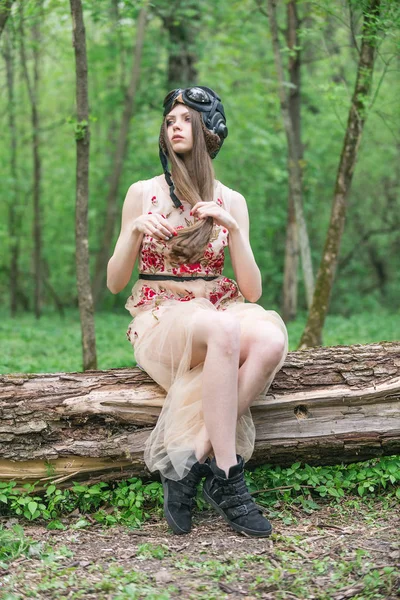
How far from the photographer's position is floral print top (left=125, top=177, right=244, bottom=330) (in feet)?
13.1

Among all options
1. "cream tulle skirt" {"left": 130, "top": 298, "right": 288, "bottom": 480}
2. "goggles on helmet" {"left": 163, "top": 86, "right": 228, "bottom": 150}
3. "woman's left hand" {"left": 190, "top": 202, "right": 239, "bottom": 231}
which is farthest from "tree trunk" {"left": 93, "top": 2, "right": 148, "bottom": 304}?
"cream tulle skirt" {"left": 130, "top": 298, "right": 288, "bottom": 480}

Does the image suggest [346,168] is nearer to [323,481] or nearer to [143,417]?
[323,481]

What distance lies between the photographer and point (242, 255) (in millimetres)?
3902

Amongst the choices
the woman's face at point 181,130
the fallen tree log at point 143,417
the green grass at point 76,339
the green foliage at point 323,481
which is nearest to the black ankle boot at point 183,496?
the fallen tree log at point 143,417

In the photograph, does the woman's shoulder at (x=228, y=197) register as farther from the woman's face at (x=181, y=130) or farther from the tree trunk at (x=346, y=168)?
the tree trunk at (x=346, y=168)

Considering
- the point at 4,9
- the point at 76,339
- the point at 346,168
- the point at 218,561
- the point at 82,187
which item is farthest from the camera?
the point at 76,339

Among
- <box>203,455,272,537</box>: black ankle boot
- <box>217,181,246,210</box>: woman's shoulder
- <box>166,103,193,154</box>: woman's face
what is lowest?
<box>203,455,272,537</box>: black ankle boot

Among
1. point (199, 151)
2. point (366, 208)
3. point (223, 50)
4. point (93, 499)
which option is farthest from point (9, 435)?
point (366, 208)

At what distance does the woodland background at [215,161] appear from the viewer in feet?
45.0

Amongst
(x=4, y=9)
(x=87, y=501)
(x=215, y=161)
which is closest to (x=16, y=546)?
(x=87, y=501)

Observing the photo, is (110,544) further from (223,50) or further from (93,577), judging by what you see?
(223,50)

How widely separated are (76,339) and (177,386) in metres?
7.66

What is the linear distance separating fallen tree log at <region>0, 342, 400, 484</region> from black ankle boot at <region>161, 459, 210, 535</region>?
309 mm

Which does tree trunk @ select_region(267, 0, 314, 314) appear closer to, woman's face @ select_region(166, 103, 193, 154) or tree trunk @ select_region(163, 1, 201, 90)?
woman's face @ select_region(166, 103, 193, 154)
